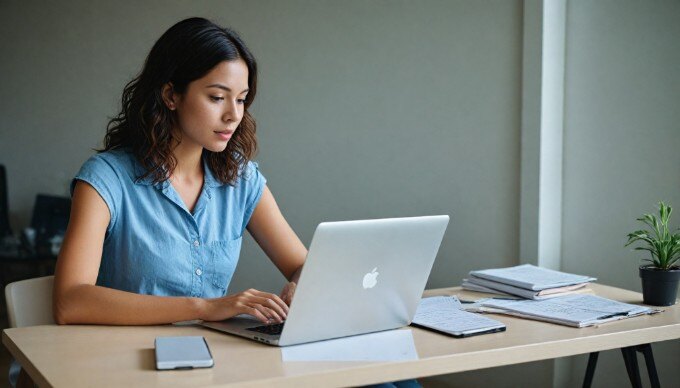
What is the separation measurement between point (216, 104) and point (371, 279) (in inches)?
25.2

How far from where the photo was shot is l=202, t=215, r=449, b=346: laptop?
5.16ft

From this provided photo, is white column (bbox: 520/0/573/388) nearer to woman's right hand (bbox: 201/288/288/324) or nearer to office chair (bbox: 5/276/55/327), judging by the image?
woman's right hand (bbox: 201/288/288/324)

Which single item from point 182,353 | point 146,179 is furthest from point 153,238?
point 182,353

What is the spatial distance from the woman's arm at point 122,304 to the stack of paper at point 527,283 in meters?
0.71

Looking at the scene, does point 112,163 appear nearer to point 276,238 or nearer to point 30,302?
point 30,302

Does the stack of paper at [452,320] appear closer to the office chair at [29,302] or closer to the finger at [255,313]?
the finger at [255,313]

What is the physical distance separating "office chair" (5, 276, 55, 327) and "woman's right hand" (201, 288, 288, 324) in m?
0.45

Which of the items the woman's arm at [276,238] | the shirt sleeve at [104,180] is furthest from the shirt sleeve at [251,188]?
the shirt sleeve at [104,180]

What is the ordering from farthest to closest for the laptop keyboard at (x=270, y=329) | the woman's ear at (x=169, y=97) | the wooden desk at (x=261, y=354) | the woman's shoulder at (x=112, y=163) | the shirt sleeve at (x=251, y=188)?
the shirt sleeve at (x=251, y=188) < the woman's ear at (x=169, y=97) < the woman's shoulder at (x=112, y=163) < the laptop keyboard at (x=270, y=329) < the wooden desk at (x=261, y=354)

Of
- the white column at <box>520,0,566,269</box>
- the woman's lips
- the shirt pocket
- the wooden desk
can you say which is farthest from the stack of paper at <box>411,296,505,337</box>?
the white column at <box>520,0,566,269</box>

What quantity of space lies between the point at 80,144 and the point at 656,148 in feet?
13.4

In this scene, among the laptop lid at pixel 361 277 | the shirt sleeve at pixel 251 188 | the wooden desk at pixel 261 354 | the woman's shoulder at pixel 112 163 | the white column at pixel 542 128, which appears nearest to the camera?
the wooden desk at pixel 261 354

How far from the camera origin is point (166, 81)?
6.88 feet

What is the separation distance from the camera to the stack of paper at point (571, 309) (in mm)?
1882
